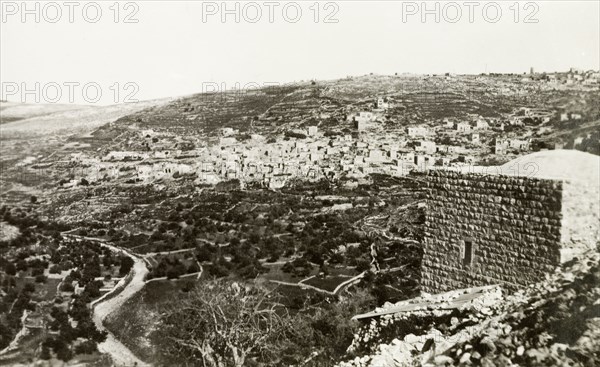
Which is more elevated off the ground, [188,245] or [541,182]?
[541,182]

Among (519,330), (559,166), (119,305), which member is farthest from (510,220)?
(119,305)

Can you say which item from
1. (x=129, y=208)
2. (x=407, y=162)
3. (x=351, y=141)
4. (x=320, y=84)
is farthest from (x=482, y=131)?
(x=129, y=208)

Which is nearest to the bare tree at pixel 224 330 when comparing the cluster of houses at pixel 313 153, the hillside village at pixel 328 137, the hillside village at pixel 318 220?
the hillside village at pixel 318 220

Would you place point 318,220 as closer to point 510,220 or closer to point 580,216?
point 510,220

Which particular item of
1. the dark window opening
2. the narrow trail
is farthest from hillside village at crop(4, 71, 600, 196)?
the dark window opening

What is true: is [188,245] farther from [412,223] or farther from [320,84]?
[320,84]

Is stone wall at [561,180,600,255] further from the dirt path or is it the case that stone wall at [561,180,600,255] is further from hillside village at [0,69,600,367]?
the dirt path
